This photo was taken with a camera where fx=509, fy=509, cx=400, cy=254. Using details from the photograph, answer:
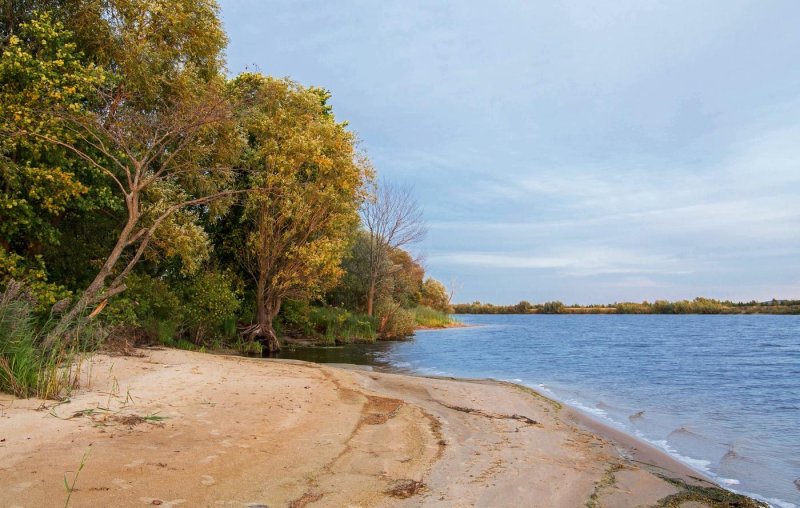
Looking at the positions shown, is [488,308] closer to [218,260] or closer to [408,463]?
[218,260]

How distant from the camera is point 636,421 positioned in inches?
399

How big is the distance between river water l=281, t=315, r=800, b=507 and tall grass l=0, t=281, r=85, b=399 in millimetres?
8741

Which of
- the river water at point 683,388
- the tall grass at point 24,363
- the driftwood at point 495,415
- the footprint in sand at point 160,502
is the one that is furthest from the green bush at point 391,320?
the footprint in sand at point 160,502

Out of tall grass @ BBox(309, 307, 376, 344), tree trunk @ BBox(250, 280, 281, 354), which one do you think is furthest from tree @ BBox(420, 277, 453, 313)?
tree trunk @ BBox(250, 280, 281, 354)

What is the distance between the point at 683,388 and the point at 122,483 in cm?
1446

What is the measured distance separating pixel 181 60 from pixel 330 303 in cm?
2093

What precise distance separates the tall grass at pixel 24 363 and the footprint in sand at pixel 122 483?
3.09 metres

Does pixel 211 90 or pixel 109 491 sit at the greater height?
pixel 211 90

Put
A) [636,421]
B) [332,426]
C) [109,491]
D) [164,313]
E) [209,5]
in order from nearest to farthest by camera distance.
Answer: [109,491], [332,426], [636,421], [209,5], [164,313]

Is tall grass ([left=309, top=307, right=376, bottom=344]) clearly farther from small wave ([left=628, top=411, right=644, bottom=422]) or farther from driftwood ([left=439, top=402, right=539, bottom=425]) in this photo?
driftwood ([left=439, top=402, right=539, bottom=425])

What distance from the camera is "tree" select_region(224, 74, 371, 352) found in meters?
19.9

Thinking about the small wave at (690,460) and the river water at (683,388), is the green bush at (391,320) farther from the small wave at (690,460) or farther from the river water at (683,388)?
the small wave at (690,460)

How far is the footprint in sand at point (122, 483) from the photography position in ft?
13.2

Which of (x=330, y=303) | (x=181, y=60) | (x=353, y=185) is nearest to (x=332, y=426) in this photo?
(x=181, y=60)
